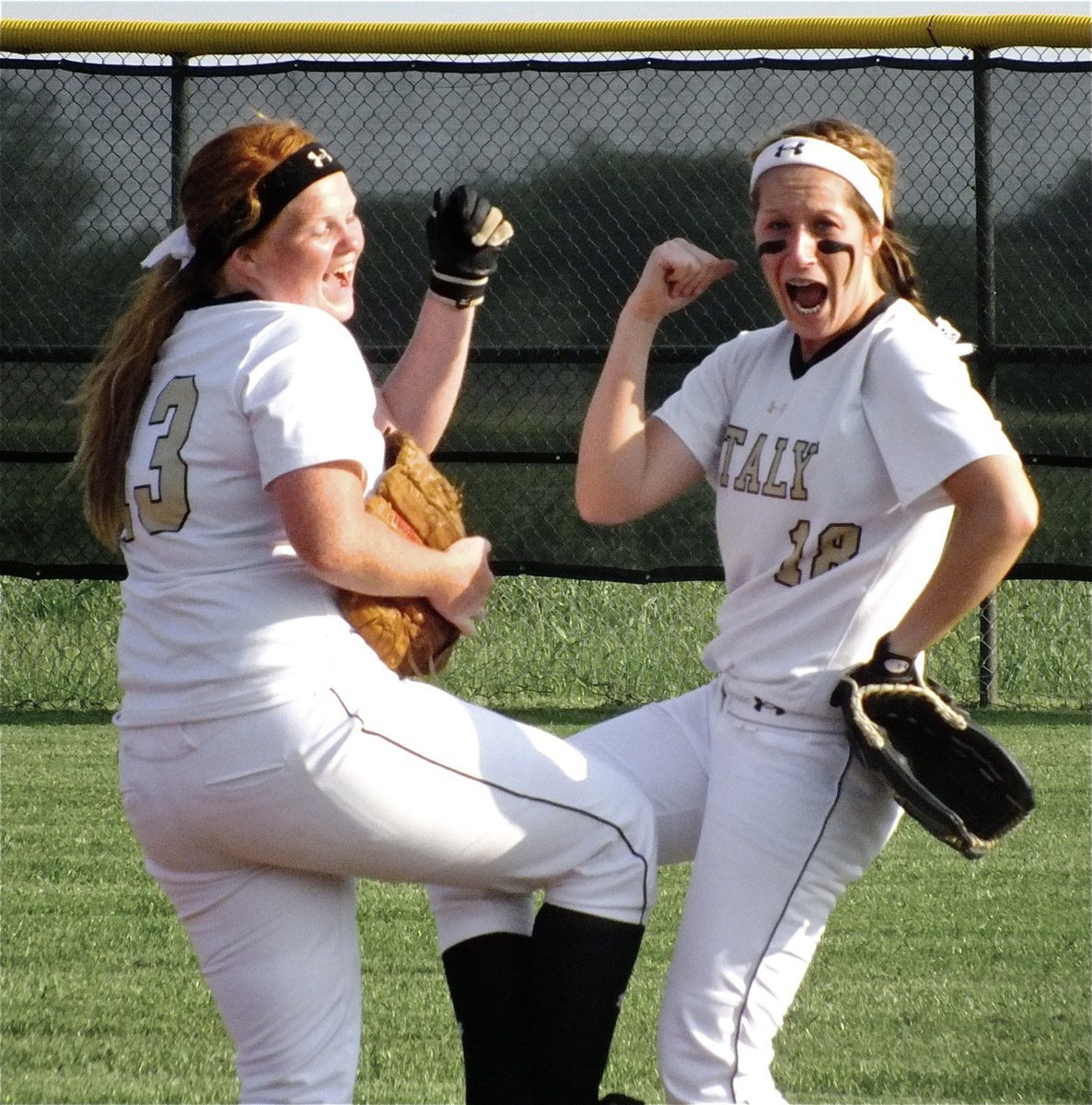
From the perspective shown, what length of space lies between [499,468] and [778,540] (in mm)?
4254

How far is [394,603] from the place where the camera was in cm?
243

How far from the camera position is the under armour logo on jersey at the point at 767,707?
264 centimetres

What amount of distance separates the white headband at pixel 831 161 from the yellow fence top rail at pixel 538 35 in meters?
4.33

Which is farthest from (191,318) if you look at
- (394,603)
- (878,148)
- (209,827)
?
(878,148)

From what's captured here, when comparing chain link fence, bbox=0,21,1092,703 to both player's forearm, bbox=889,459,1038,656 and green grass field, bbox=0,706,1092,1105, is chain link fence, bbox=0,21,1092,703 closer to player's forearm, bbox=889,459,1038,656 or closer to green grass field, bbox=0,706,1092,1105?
green grass field, bbox=0,706,1092,1105

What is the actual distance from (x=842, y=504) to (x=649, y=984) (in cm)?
175

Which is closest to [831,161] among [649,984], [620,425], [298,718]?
[620,425]

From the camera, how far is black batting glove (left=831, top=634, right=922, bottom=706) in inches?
98.7

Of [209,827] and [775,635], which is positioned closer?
[209,827]

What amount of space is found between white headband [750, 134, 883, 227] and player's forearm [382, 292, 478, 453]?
582 mm

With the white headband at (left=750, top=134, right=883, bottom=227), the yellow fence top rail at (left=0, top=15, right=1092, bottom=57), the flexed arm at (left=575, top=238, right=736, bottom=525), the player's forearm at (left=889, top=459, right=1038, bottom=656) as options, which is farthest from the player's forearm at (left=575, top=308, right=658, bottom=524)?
the yellow fence top rail at (left=0, top=15, right=1092, bottom=57)

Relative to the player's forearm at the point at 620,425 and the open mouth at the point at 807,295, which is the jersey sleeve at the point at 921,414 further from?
the player's forearm at the point at 620,425

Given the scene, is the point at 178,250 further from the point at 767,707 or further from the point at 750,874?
the point at 750,874

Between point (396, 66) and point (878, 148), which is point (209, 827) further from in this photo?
point (396, 66)
